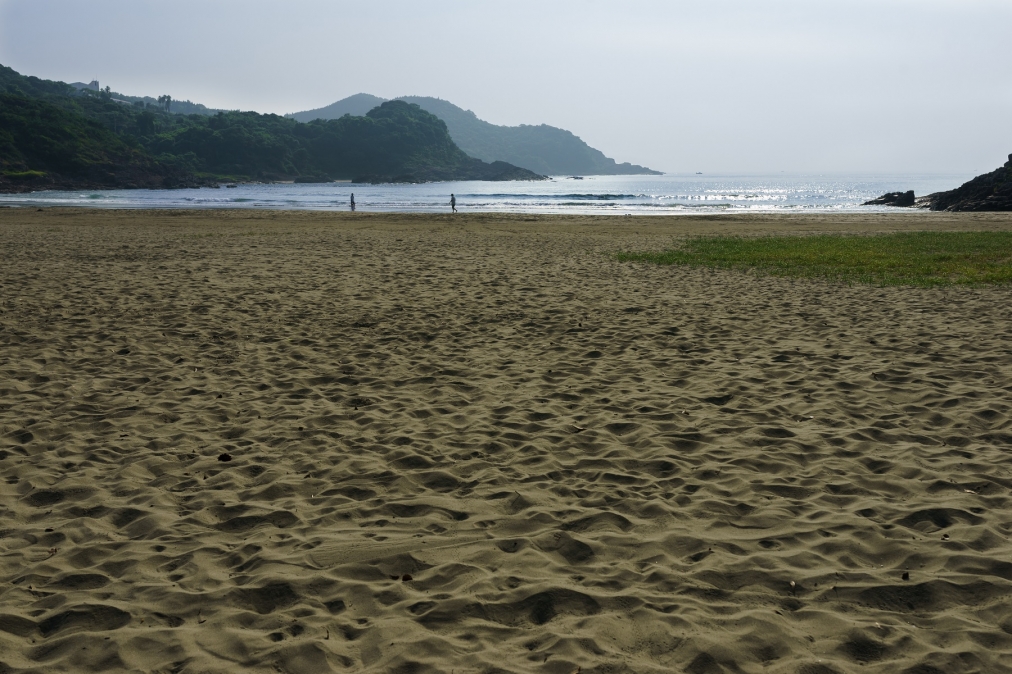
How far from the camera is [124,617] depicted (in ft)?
11.6

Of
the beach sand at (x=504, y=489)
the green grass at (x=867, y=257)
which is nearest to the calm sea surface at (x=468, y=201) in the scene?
the green grass at (x=867, y=257)

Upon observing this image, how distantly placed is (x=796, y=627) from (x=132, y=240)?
23.2 m

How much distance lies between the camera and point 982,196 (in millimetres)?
52312

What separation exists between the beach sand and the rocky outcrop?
160ft

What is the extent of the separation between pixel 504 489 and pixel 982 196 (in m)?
61.6

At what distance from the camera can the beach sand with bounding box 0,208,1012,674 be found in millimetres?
3377

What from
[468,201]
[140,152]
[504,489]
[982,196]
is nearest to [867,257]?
[504,489]

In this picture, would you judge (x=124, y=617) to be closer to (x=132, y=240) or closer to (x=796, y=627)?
(x=796, y=627)

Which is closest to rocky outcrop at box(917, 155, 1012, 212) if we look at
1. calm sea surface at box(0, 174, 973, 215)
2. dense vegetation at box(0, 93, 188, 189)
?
calm sea surface at box(0, 174, 973, 215)

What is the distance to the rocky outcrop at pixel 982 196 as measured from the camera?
49.7m

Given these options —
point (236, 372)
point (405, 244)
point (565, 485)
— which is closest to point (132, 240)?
point (405, 244)

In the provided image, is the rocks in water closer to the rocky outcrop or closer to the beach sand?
the rocky outcrop

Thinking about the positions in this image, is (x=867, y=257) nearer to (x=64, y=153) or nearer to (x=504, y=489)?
(x=504, y=489)

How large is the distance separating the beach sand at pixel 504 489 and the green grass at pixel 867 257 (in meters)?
3.96
